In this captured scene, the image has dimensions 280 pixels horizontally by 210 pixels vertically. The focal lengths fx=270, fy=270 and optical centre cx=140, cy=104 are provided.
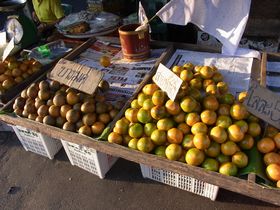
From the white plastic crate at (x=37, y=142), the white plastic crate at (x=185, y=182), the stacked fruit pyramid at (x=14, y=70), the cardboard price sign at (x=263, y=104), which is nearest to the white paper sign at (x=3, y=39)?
the stacked fruit pyramid at (x=14, y=70)

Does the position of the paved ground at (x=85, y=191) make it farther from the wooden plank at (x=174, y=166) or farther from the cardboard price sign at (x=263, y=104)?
the cardboard price sign at (x=263, y=104)

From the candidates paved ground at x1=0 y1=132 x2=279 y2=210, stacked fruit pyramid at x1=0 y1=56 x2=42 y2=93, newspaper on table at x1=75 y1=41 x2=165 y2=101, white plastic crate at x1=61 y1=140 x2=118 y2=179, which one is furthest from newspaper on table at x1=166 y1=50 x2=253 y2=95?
stacked fruit pyramid at x1=0 y1=56 x2=42 y2=93

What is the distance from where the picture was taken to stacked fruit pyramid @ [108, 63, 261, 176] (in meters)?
1.55

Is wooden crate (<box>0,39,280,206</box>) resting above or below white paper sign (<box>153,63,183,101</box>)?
below

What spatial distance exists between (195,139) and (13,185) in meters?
1.82

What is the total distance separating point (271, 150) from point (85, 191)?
5.05 feet

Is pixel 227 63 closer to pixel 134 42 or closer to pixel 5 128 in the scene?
pixel 134 42

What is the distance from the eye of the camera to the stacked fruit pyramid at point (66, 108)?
74.3 inches

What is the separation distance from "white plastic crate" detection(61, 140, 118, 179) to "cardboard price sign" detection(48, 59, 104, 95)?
0.51m

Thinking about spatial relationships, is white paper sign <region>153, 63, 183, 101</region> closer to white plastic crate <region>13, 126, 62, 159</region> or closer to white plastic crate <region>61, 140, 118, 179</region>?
white plastic crate <region>61, 140, 118, 179</region>

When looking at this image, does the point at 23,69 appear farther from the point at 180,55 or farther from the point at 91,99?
the point at 180,55

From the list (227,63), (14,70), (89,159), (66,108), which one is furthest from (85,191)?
(227,63)

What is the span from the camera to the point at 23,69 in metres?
2.50

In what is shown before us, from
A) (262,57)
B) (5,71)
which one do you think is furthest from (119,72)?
(262,57)
